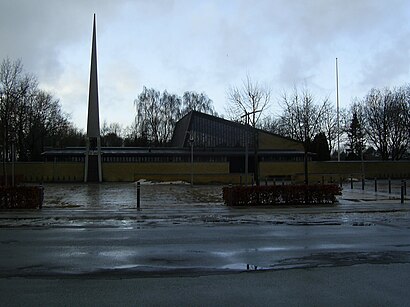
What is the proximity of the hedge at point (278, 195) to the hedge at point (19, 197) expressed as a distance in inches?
359

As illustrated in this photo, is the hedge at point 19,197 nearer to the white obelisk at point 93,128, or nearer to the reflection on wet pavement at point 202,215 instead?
the reflection on wet pavement at point 202,215

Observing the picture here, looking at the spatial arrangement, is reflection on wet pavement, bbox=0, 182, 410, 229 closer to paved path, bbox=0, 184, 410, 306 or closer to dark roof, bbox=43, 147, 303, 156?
paved path, bbox=0, 184, 410, 306

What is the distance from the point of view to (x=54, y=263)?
335 inches

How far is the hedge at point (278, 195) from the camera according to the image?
21.9 metres

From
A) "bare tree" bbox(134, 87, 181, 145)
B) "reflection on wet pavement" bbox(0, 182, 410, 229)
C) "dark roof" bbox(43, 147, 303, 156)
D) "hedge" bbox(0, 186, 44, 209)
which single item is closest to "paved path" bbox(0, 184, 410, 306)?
"reflection on wet pavement" bbox(0, 182, 410, 229)

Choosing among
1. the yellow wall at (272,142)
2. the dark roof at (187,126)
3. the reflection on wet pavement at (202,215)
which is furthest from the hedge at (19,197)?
the yellow wall at (272,142)

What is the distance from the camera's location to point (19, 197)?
2092cm

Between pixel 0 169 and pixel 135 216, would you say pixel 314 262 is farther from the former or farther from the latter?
pixel 0 169

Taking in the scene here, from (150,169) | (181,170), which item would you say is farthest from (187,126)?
(150,169)

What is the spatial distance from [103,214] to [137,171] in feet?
135

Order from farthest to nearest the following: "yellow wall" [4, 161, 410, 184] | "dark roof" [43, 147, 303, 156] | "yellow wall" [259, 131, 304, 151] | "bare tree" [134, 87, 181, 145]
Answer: "bare tree" [134, 87, 181, 145], "yellow wall" [259, 131, 304, 151], "dark roof" [43, 147, 303, 156], "yellow wall" [4, 161, 410, 184]

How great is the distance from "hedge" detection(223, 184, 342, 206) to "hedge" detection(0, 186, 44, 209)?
9.12m

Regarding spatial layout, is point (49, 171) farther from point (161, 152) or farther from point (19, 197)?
point (19, 197)

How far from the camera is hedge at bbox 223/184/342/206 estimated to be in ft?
71.8
